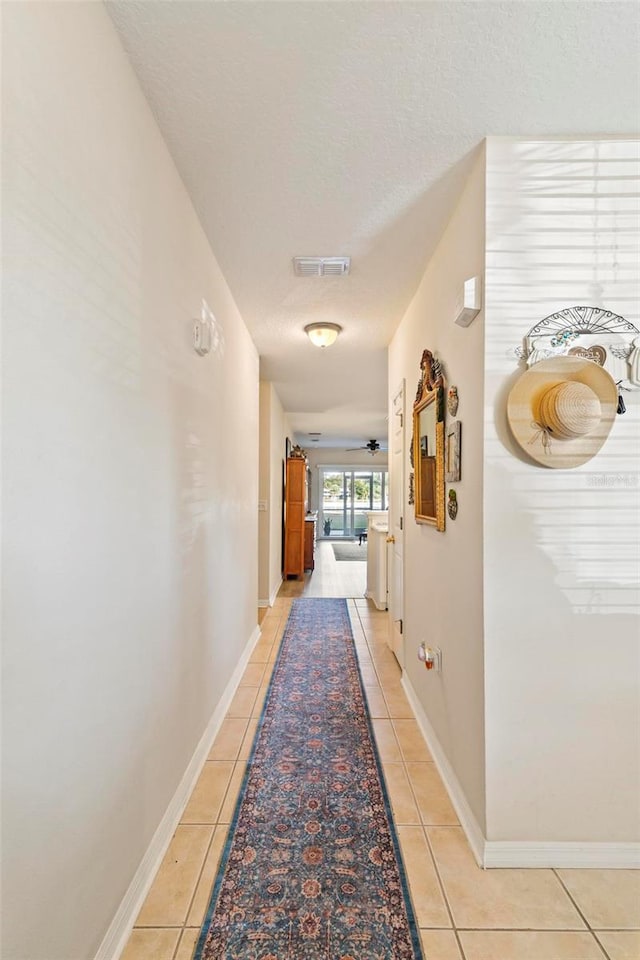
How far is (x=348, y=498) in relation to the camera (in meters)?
12.8

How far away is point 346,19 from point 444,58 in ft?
0.98

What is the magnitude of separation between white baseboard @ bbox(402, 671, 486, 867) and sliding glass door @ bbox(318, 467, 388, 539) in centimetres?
1023

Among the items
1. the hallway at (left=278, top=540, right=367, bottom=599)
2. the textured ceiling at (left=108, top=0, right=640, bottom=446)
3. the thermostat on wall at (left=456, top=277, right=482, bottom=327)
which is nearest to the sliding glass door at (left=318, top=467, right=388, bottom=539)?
the hallway at (left=278, top=540, right=367, bottom=599)

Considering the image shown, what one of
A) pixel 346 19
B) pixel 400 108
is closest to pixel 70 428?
pixel 346 19

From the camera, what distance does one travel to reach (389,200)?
1895 mm

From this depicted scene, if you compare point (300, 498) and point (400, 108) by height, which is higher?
point (400, 108)

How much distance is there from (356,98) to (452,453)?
4.13 feet

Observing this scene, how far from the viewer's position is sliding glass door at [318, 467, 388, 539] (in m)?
12.8

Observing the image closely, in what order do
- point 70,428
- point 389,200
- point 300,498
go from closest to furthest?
point 70,428
point 389,200
point 300,498

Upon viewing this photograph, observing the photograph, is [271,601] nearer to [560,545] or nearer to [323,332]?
[323,332]

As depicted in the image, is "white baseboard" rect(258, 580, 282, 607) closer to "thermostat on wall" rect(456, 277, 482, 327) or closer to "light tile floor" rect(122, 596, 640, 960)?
"light tile floor" rect(122, 596, 640, 960)

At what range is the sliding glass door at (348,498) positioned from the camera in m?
12.8

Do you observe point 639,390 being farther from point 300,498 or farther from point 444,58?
point 300,498

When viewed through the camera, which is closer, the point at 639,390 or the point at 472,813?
the point at 639,390
